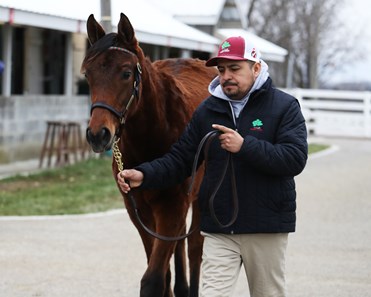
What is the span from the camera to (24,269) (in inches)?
309

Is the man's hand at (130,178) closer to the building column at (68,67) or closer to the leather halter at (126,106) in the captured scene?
the leather halter at (126,106)

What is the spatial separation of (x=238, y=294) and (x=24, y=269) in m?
2.03

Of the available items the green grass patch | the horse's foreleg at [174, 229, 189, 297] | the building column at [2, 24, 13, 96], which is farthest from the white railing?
the horse's foreleg at [174, 229, 189, 297]

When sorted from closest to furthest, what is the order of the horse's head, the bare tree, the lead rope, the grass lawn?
the horse's head < the lead rope < the grass lawn < the bare tree

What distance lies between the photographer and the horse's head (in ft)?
15.5

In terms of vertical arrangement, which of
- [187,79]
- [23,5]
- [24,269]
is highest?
[23,5]

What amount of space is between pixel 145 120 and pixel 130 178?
73 cm

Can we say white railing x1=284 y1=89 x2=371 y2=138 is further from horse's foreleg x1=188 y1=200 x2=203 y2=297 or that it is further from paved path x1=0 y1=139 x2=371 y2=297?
horse's foreleg x1=188 y1=200 x2=203 y2=297

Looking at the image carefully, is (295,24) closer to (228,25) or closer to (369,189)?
(228,25)

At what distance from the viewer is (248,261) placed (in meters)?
4.87

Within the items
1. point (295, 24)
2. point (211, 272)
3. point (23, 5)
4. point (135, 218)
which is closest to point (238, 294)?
point (135, 218)

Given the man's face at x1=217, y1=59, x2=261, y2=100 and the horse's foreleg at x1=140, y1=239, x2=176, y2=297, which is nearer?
the man's face at x1=217, y1=59, x2=261, y2=100

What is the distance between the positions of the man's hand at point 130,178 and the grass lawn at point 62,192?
590cm

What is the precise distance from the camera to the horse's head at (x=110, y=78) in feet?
15.5
